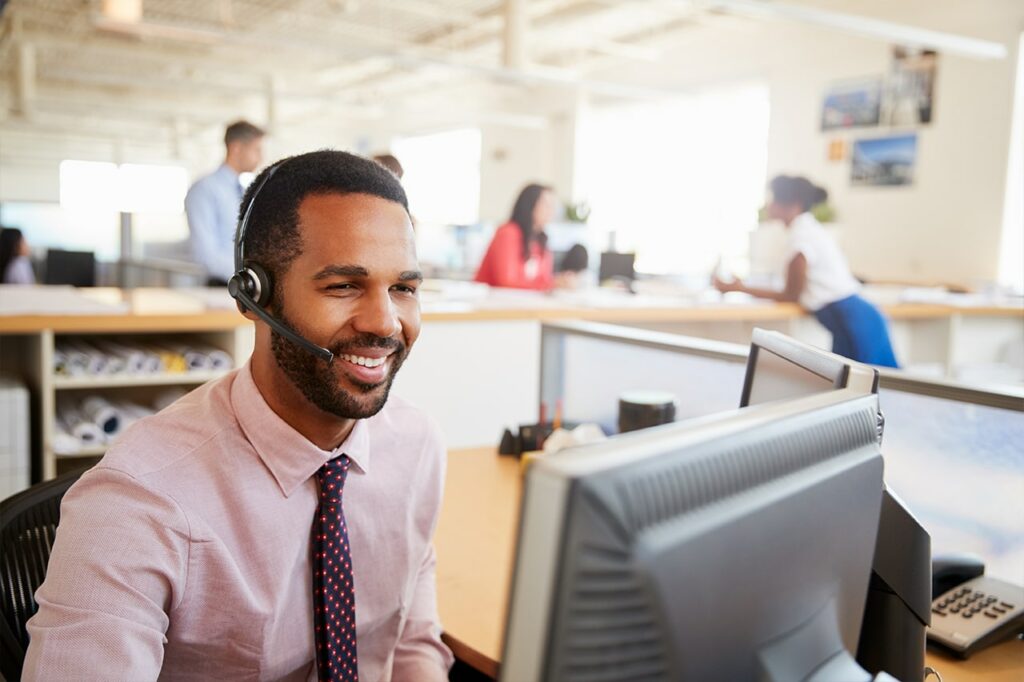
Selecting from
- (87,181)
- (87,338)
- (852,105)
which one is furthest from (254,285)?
(87,181)

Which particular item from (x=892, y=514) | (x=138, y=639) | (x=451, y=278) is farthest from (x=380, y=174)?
(x=451, y=278)

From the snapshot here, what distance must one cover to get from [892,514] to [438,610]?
2.11 feet

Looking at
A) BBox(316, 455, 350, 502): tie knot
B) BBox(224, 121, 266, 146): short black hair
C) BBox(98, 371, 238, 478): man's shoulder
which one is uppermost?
BBox(224, 121, 266, 146): short black hair

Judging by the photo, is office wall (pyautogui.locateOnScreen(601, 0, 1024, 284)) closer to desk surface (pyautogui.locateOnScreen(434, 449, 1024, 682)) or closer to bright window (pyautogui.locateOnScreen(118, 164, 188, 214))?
desk surface (pyautogui.locateOnScreen(434, 449, 1024, 682))

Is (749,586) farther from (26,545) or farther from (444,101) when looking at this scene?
(444,101)

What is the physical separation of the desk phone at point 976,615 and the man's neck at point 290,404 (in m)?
0.79

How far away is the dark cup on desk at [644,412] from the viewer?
5.80ft

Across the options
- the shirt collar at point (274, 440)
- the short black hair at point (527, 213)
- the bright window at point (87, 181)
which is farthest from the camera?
the bright window at point (87, 181)

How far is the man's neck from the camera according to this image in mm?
962

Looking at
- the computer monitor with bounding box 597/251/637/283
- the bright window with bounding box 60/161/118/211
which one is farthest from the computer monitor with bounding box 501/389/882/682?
the bright window with bounding box 60/161/118/211

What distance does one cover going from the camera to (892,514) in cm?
82

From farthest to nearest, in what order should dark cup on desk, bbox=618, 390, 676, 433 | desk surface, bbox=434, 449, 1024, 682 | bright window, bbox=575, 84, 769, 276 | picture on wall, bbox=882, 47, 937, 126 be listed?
bright window, bbox=575, 84, 769, 276
picture on wall, bbox=882, 47, 937, 126
dark cup on desk, bbox=618, 390, 676, 433
desk surface, bbox=434, 449, 1024, 682

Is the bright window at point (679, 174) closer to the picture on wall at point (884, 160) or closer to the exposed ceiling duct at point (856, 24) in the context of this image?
the picture on wall at point (884, 160)

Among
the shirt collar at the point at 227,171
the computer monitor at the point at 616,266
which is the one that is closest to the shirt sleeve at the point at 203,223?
the shirt collar at the point at 227,171
